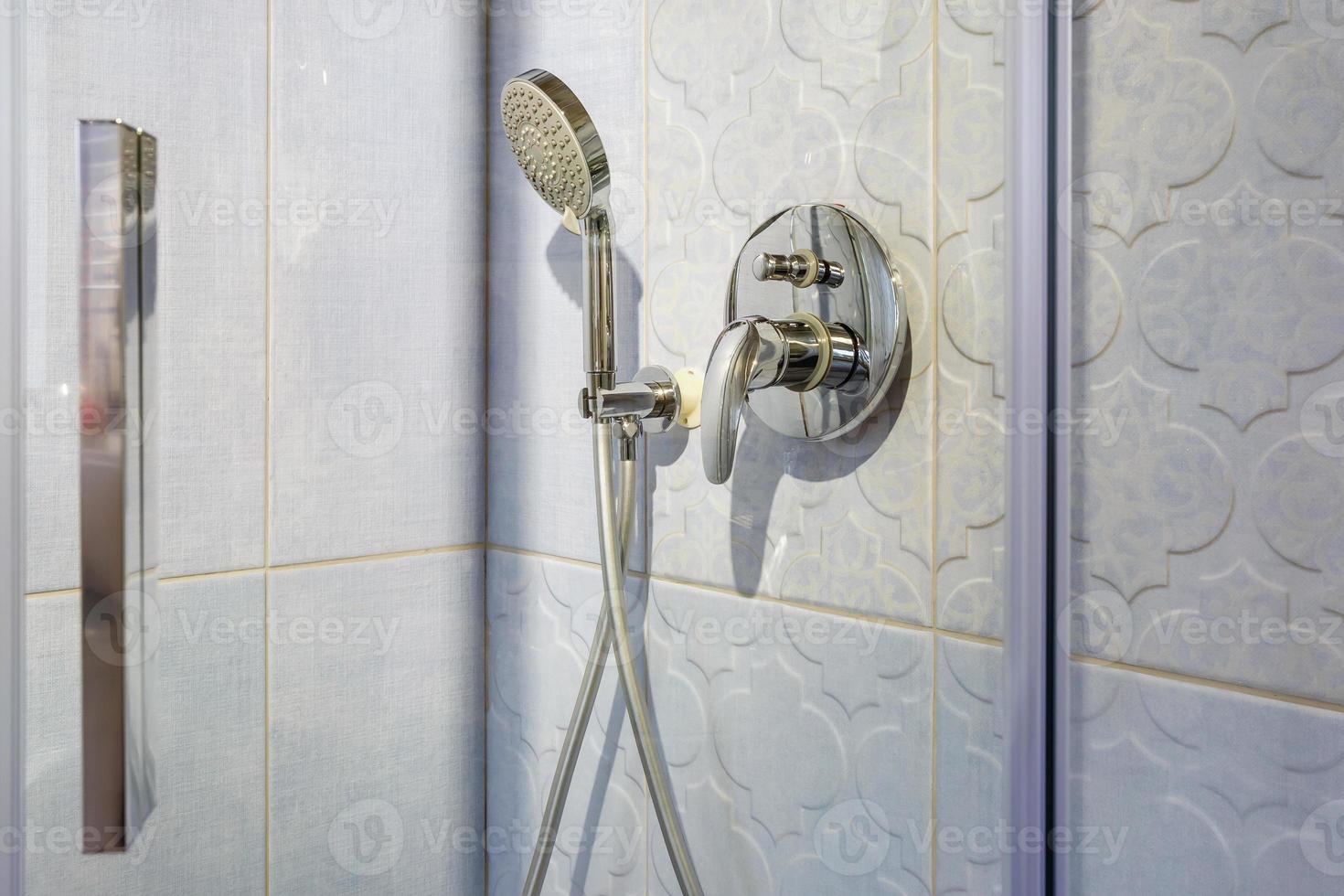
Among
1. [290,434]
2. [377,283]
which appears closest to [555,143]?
[377,283]

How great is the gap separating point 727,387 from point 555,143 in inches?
9.2

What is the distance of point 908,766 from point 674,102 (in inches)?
20.3

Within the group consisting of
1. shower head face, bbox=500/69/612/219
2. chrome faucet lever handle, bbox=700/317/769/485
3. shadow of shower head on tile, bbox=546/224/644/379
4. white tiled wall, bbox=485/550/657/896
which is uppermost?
shower head face, bbox=500/69/612/219

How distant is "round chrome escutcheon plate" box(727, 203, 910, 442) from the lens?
27.0 inches

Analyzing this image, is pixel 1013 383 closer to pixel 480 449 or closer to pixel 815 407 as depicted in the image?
pixel 815 407

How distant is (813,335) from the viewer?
700 millimetres

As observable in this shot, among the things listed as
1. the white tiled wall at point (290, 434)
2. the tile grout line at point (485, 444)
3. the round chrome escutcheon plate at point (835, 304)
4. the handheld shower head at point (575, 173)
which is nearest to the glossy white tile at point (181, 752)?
the white tiled wall at point (290, 434)

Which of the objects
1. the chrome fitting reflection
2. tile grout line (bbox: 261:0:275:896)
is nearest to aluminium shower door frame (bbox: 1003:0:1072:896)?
the chrome fitting reflection

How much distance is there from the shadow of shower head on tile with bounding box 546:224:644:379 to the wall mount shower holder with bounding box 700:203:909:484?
0.26 ft

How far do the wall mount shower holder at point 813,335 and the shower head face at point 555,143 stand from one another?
5.5 inches

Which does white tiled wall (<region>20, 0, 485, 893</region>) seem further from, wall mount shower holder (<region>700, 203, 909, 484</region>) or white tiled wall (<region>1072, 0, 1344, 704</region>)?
white tiled wall (<region>1072, 0, 1344, 704</region>)

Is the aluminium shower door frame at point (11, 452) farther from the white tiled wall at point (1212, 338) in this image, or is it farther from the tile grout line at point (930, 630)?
the white tiled wall at point (1212, 338)

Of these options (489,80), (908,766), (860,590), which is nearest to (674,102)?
(489,80)

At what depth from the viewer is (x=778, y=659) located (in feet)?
2.40
